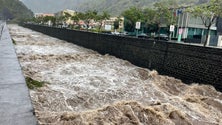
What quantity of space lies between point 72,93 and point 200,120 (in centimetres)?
459

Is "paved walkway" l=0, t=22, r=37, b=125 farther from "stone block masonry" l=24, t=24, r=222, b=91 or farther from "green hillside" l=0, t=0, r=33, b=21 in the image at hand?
"green hillside" l=0, t=0, r=33, b=21

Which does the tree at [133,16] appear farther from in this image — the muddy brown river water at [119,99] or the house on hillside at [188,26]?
the muddy brown river water at [119,99]

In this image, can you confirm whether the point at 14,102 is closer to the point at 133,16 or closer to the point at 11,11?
the point at 133,16

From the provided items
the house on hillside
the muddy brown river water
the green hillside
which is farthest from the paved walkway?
the green hillside

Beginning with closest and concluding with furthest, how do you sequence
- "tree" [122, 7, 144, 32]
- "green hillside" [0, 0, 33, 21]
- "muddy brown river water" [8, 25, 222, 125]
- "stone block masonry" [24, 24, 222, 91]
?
1. "muddy brown river water" [8, 25, 222, 125]
2. "stone block masonry" [24, 24, 222, 91]
3. "tree" [122, 7, 144, 32]
4. "green hillside" [0, 0, 33, 21]

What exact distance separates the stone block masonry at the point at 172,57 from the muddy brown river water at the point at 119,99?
1.84ft

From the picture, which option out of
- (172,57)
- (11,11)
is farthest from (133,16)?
(11,11)

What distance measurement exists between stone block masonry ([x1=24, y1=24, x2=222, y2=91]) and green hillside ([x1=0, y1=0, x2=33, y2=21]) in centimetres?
14154

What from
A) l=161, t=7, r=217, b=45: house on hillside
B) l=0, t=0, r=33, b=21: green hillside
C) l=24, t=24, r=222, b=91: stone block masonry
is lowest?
l=24, t=24, r=222, b=91: stone block masonry

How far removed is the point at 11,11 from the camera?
15950 centimetres

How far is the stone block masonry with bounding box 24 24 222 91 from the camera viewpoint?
12.3 m

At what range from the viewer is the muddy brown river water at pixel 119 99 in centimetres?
764

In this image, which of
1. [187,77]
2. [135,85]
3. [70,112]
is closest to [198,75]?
[187,77]

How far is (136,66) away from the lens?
18172 mm
